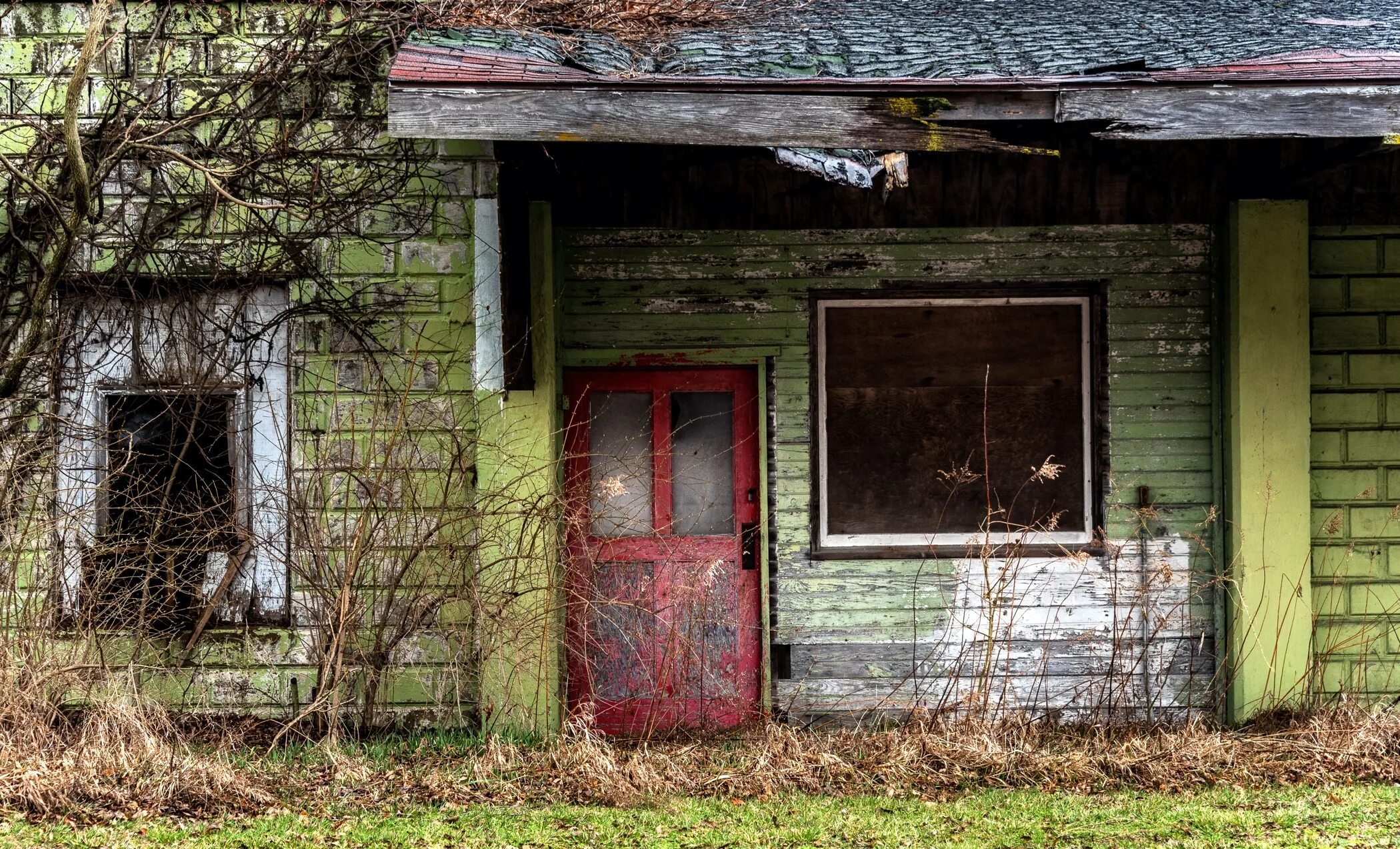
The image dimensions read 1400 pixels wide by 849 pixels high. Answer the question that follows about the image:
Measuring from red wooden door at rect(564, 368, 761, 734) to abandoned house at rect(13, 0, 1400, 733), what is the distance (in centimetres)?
2

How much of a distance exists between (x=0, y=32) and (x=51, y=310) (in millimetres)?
1541

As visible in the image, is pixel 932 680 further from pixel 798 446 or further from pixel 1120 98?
pixel 1120 98

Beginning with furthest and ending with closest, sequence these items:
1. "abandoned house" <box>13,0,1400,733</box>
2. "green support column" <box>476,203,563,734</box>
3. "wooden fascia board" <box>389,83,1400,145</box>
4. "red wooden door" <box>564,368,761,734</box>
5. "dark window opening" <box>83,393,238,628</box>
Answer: "red wooden door" <box>564,368,761,734</box> → "abandoned house" <box>13,0,1400,733</box> → "dark window opening" <box>83,393,238,628</box> → "green support column" <box>476,203,563,734</box> → "wooden fascia board" <box>389,83,1400,145</box>

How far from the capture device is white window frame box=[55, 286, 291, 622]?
233 inches

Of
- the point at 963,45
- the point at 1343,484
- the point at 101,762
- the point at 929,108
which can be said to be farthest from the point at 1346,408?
the point at 101,762

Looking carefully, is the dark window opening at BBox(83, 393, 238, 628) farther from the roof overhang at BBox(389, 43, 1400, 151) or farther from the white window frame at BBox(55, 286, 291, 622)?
the roof overhang at BBox(389, 43, 1400, 151)

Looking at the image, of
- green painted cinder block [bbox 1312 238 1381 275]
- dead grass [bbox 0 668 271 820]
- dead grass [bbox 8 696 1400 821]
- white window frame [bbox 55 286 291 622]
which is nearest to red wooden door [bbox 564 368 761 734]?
dead grass [bbox 8 696 1400 821]

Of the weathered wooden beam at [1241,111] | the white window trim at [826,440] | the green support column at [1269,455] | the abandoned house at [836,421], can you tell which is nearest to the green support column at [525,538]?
the abandoned house at [836,421]

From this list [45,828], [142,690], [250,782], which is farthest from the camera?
[142,690]

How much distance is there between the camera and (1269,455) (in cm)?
590

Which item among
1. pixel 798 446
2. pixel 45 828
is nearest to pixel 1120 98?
→ pixel 798 446

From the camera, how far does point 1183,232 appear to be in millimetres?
6176

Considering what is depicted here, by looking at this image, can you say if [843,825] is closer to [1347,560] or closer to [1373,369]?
[1347,560]

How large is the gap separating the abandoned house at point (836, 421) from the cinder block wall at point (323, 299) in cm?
2
